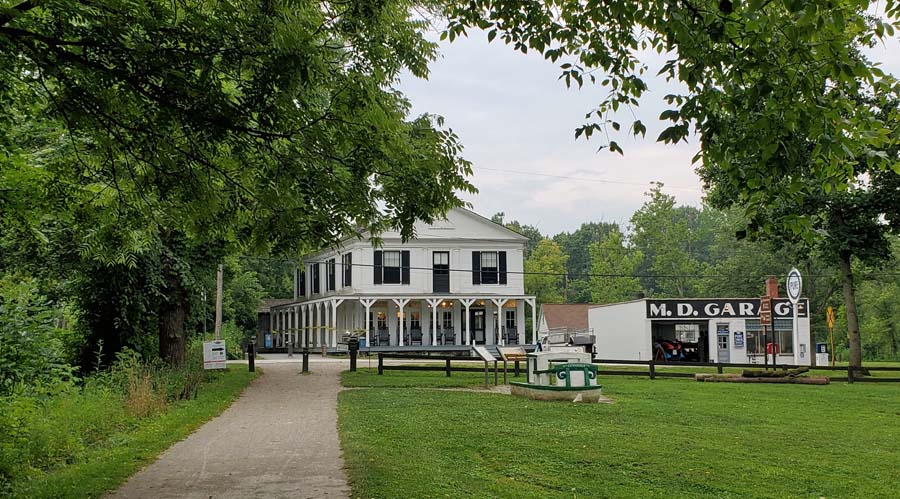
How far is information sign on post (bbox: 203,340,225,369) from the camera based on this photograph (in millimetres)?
21672

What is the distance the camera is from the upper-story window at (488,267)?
45031 mm

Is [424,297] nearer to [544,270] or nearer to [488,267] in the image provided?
[488,267]

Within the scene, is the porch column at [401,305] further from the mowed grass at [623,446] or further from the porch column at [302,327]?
the mowed grass at [623,446]

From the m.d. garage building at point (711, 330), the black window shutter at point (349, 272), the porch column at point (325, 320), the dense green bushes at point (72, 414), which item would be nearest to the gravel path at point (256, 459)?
the dense green bushes at point (72, 414)

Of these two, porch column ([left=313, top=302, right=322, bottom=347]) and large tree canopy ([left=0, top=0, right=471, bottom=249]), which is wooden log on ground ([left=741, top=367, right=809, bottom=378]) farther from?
porch column ([left=313, top=302, right=322, bottom=347])

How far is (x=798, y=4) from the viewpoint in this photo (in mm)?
4531

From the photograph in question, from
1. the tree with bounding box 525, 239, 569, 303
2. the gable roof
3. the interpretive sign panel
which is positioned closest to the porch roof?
the gable roof

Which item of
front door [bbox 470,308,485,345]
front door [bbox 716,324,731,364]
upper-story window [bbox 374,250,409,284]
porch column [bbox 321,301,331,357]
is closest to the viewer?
front door [bbox 716,324,731,364]

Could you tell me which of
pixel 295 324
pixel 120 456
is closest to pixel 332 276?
pixel 295 324

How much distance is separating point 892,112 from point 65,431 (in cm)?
997

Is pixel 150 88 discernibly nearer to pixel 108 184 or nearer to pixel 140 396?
pixel 108 184

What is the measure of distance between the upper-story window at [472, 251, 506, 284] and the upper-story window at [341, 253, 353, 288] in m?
6.95

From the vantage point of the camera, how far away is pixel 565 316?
175 ft

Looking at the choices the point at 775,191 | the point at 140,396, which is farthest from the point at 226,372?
the point at 775,191
